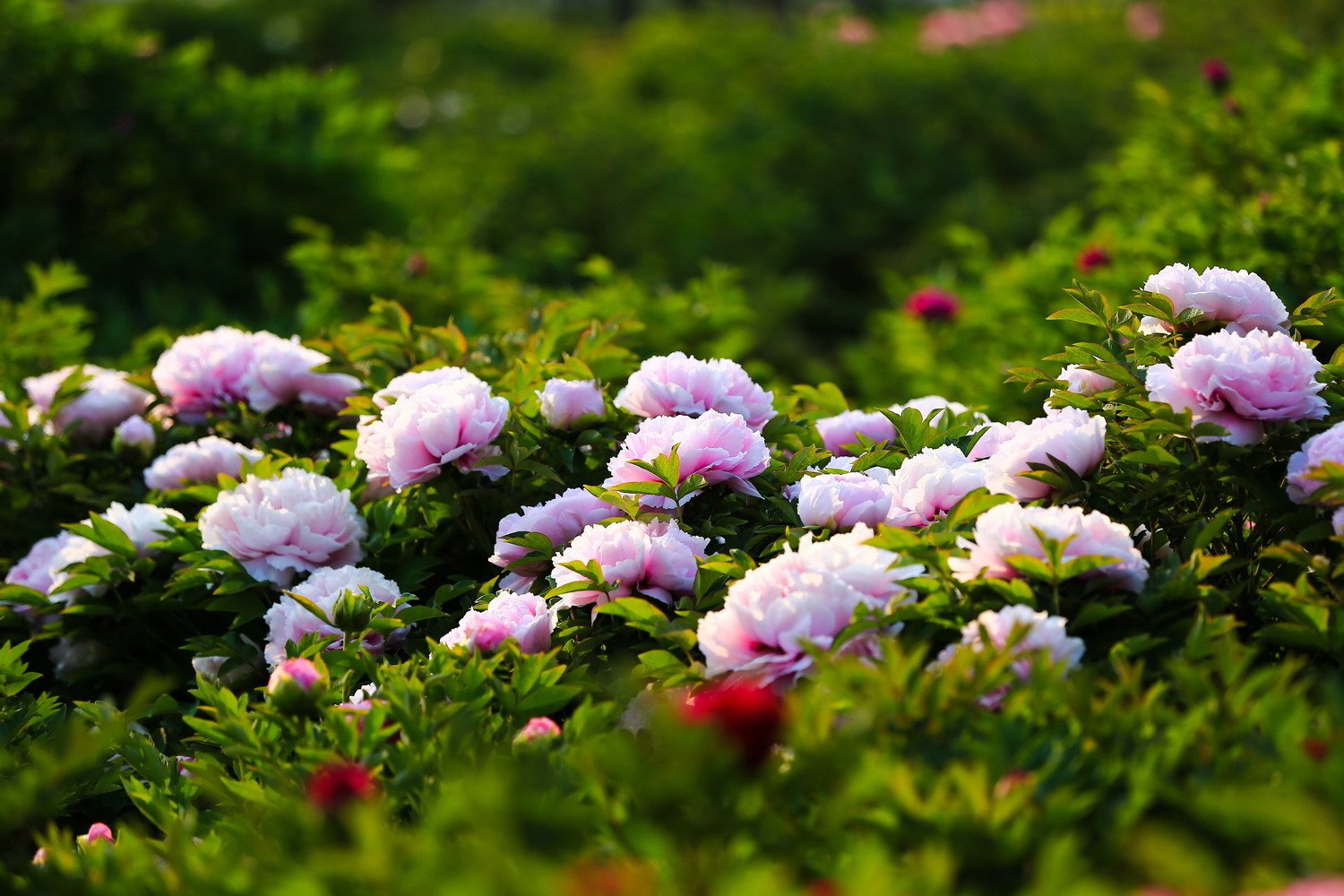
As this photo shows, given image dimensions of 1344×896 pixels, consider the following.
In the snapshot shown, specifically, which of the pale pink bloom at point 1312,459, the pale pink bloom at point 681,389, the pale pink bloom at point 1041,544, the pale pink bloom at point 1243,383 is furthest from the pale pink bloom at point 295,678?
the pale pink bloom at point 1312,459

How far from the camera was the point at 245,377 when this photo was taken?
9.00 ft

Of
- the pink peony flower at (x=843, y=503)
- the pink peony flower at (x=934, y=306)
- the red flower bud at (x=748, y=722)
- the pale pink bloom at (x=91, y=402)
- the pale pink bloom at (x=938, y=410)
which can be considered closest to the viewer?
the red flower bud at (x=748, y=722)

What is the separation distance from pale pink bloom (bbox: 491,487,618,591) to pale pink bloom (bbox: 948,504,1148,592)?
2.35 ft

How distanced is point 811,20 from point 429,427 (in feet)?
33.6

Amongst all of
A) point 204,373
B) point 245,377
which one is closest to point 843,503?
point 245,377

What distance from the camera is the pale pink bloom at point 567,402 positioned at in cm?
223

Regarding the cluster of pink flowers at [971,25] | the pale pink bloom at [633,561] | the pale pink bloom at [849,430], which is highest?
the pale pink bloom at [633,561]

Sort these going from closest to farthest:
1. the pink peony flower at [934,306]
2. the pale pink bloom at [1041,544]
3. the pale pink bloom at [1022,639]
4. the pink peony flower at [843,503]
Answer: the pale pink bloom at [1022,639], the pale pink bloom at [1041,544], the pink peony flower at [843,503], the pink peony flower at [934,306]

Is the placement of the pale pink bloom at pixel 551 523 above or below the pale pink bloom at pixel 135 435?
above

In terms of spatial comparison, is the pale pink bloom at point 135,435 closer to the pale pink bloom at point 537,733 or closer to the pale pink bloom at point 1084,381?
the pale pink bloom at point 537,733

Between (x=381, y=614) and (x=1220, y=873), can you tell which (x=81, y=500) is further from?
(x=1220, y=873)

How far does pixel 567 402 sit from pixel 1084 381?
1.00 meters

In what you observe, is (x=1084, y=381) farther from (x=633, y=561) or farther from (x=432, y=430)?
(x=432, y=430)

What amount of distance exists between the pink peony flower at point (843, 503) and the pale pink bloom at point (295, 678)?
84 centimetres
